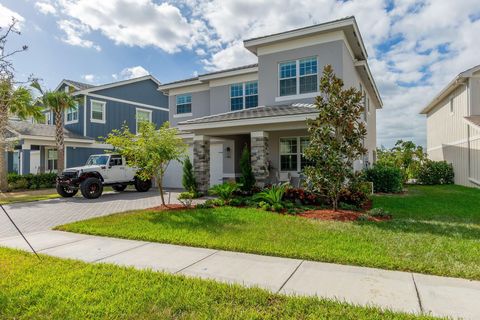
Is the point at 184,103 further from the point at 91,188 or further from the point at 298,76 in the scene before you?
the point at 298,76

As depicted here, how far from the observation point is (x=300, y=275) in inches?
165

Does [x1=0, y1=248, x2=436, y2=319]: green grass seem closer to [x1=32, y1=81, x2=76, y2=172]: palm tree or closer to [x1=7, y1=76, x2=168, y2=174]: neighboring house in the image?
[x1=32, y1=81, x2=76, y2=172]: palm tree

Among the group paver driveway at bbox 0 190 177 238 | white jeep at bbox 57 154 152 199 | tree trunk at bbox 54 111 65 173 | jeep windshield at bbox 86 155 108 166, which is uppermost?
tree trunk at bbox 54 111 65 173

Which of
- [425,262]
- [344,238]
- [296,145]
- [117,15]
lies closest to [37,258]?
[344,238]

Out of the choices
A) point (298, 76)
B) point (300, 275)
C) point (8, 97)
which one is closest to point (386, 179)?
point (298, 76)

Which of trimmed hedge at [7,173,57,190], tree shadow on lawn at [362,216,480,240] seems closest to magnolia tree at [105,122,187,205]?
tree shadow on lawn at [362,216,480,240]

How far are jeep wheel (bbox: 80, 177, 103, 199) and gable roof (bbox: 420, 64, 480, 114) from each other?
19.7 meters

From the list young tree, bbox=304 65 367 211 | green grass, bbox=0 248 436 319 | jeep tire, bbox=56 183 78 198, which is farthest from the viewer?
jeep tire, bbox=56 183 78 198

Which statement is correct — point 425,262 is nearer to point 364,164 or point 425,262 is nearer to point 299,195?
point 299,195

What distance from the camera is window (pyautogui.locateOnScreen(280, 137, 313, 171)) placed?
13406mm

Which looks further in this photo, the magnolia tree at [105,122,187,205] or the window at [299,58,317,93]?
the window at [299,58,317,93]

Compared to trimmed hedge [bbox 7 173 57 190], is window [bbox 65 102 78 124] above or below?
above

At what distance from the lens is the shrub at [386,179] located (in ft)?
46.1

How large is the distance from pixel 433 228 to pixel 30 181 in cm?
2108
